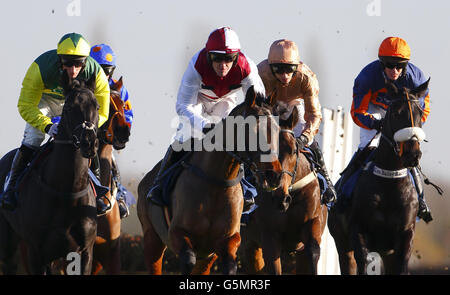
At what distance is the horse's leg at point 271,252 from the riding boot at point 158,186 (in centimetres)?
132

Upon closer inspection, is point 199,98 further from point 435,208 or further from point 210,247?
point 435,208

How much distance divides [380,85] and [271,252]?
189 centimetres

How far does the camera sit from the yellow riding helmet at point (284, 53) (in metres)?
10.0

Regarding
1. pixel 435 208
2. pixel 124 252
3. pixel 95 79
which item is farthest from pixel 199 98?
pixel 435 208

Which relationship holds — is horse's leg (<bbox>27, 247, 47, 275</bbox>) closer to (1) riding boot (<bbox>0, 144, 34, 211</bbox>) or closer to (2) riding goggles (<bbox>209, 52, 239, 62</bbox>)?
(1) riding boot (<bbox>0, 144, 34, 211</bbox>)

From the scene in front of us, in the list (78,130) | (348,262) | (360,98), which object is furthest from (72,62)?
(348,262)

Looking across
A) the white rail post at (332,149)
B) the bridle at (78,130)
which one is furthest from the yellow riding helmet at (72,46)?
the white rail post at (332,149)

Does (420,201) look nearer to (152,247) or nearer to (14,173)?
(152,247)

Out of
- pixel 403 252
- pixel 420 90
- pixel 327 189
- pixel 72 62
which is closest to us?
pixel 72 62

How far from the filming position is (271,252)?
980 cm

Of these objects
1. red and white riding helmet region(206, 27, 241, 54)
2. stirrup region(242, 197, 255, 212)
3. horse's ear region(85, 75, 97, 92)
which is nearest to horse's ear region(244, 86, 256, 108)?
red and white riding helmet region(206, 27, 241, 54)

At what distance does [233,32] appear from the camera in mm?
8977

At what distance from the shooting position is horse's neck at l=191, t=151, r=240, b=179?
8250 mm

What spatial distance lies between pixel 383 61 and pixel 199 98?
1.87 metres
